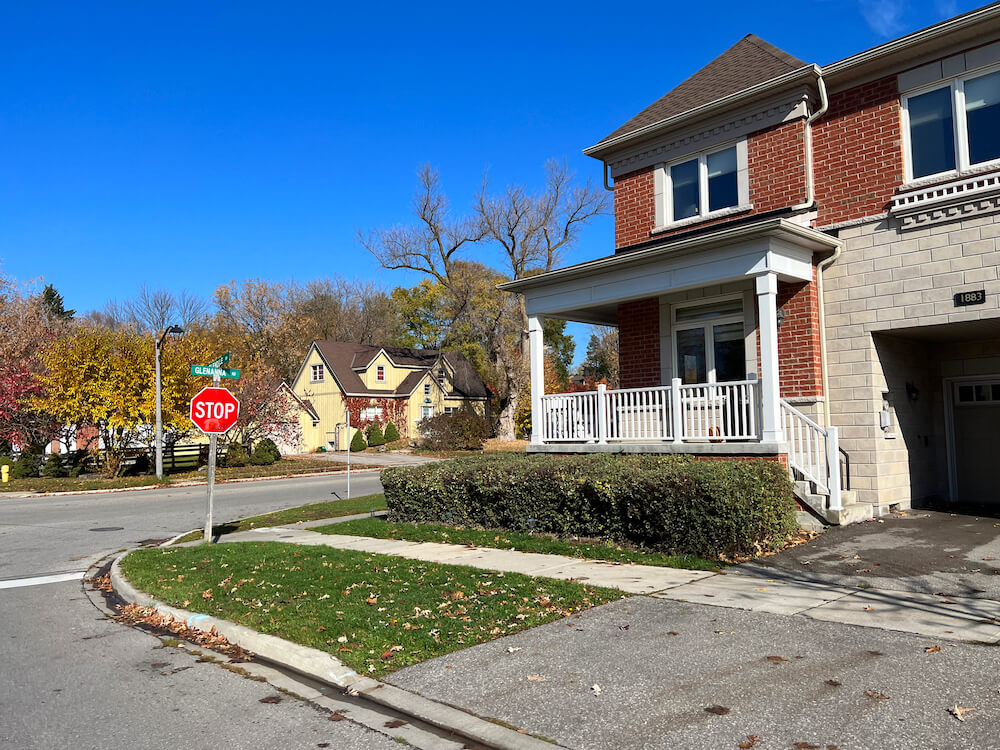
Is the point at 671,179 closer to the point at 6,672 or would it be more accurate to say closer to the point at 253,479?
the point at 6,672

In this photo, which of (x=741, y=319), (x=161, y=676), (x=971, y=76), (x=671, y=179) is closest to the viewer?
(x=161, y=676)

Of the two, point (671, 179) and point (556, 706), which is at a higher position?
point (671, 179)

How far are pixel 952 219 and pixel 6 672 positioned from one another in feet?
41.4

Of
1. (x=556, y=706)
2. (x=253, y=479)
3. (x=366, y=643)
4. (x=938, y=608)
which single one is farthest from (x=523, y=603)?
(x=253, y=479)

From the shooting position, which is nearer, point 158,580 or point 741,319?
point 158,580

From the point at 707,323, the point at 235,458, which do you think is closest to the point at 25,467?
Result: the point at 235,458

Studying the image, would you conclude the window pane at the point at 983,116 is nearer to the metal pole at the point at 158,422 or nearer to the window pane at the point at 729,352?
the window pane at the point at 729,352

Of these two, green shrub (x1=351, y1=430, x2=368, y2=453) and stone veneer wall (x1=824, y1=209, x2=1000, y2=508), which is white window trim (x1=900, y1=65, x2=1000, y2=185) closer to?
stone veneer wall (x1=824, y1=209, x2=1000, y2=508)

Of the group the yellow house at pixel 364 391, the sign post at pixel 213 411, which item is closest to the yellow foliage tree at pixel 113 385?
the sign post at pixel 213 411

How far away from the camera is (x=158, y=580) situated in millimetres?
9445

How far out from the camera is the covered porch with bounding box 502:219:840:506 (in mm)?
11602

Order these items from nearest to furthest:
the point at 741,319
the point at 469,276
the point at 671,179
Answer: the point at 741,319
the point at 671,179
the point at 469,276

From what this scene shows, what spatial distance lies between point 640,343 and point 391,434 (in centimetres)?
3555

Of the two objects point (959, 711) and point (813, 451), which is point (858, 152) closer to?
point (813, 451)
